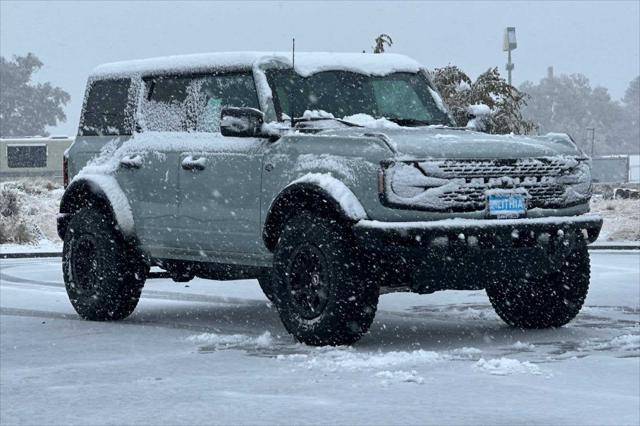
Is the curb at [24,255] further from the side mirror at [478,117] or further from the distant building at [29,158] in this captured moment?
the distant building at [29,158]

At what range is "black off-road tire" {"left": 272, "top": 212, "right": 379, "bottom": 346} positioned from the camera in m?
9.88

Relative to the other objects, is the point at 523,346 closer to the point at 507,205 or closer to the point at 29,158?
the point at 507,205

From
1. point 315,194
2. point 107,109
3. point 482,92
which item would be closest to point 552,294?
point 315,194

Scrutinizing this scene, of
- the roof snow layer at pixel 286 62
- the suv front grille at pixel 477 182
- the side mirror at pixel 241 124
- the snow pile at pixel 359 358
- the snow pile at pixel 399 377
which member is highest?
the roof snow layer at pixel 286 62

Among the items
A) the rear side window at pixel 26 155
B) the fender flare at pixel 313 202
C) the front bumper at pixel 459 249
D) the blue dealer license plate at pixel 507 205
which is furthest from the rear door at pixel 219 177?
the rear side window at pixel 26 155

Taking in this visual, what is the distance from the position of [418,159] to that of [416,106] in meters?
2.05

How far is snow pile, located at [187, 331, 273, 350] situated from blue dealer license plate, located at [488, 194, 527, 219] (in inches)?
77.1

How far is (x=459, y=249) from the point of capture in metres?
9.84

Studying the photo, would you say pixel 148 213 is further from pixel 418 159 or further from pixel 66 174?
pixel 418 159

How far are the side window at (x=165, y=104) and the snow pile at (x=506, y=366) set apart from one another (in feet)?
12.9

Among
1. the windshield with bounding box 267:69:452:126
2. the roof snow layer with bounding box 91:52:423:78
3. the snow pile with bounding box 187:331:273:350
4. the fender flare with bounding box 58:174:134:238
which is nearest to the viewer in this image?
the snow pile with bounding box 187:331:273:350

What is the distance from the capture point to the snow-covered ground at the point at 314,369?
7.52 m

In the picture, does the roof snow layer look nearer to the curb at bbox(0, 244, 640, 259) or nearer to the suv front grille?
the suv front grille

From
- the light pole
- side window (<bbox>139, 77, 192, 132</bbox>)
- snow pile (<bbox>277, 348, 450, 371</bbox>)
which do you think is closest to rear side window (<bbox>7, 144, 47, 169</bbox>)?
the light pole
